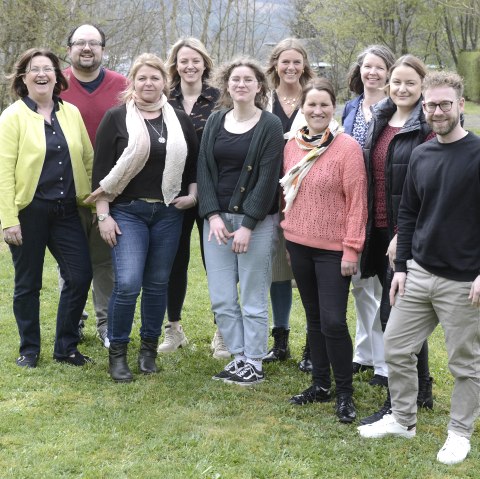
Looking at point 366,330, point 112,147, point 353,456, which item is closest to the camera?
point 353,456

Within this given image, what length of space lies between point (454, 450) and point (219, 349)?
7.94ft

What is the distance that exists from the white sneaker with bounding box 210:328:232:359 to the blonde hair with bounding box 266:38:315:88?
2101 millimetres

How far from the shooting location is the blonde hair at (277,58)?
546 centimetres

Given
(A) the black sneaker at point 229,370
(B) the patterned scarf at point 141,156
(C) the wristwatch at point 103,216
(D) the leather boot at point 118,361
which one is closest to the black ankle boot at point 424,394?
(A) the black sneaker at point 229,370

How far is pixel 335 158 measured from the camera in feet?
14.8

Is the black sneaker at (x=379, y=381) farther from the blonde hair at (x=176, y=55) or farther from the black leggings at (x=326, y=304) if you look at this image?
the blonde hair at (x=176, y=55)

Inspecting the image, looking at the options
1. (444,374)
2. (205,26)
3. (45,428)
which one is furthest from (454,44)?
(45,428)

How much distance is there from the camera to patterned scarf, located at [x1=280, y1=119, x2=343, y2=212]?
180 inches

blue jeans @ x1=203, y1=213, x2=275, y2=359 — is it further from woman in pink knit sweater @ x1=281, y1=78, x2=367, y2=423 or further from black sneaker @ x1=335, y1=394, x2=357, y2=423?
black sneaker @ x1=335, y1=394, x2=357, y2=423

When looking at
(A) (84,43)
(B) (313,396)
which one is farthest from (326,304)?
(A) (84,43)

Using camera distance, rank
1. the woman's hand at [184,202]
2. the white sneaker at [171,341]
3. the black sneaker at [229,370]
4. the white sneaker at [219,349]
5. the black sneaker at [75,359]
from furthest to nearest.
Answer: the white sneaker at [171,341] → the white sneaker at [219,349] → the black sneaker at [75,359] → the black sneaker at [229,370] → the woman's hand at [184,202]

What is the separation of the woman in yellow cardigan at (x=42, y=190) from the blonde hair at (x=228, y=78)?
109cm

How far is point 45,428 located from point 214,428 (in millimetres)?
1016

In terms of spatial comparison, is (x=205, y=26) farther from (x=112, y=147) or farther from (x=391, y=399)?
(x=391, y=399)
